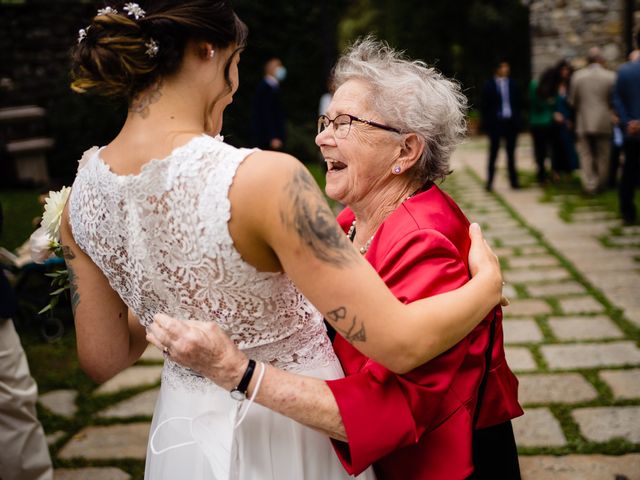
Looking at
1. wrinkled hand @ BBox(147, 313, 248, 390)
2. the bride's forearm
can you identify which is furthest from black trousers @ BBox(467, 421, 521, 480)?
wrinkled hand @ BBox(147, 313, 248, 390)

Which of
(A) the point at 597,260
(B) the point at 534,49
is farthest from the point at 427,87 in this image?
(B) the point at 534,49

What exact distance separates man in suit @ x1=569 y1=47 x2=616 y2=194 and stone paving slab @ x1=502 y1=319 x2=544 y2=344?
5.33 m

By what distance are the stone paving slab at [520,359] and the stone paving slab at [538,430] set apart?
0.52 m

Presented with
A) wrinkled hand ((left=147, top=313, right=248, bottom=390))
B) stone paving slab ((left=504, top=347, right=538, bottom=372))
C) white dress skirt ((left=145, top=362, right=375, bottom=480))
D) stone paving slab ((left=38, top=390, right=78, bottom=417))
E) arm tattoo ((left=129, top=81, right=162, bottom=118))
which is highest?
arm tattoo ((left=129, top=81, right=162, bottom=118))

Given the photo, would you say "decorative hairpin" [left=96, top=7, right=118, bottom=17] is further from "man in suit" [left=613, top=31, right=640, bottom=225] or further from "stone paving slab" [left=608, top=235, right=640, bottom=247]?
"man in suit" [left=613, top=31, right=640, bottom=225]

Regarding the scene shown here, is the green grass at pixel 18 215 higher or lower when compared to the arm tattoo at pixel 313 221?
lower

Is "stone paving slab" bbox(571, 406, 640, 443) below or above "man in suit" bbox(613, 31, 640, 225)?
below

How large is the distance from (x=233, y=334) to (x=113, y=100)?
1.97 feet

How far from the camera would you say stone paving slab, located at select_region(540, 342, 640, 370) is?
14.0 feet

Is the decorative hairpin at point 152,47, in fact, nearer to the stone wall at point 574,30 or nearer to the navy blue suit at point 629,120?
the navy blue suit at point 629,120

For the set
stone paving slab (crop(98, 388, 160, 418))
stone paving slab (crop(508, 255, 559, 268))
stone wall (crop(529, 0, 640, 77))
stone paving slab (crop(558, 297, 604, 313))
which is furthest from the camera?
stone wall (crop(529, 0, 640, 77))

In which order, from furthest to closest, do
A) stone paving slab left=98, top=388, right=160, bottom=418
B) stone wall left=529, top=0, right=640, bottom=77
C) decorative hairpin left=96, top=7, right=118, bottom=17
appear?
stone wall left=529, top=0, right=640, bottom=77
stone paving slab left=98, top=388, right=160, bottom=418
decorative hairpin left=96, top=7, right=118, bottom=17

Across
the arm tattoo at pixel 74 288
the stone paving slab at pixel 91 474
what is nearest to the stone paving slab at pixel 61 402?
the stone paving slab at pixel 91 474

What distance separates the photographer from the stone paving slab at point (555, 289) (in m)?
5.64
